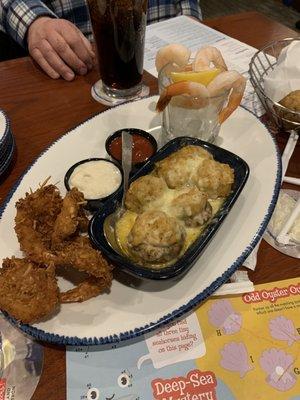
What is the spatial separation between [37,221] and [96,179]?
30 centimetres

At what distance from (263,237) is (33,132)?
117 cm

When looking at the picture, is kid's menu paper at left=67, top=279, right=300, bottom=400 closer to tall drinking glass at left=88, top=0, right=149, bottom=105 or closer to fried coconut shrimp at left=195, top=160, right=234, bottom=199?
fried coconut shrimp at left=195, top=160, right=234, bottom=199

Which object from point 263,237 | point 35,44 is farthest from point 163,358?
point 35,44

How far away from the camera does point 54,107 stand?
204 centimetres

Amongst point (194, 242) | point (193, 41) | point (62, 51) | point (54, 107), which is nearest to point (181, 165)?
point (194, 242)

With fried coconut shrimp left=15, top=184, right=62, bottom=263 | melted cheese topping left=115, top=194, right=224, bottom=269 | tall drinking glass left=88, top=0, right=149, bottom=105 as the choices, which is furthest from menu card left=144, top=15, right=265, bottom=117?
fried coconut shrimp left=15, top=184, right=62, bottom=263

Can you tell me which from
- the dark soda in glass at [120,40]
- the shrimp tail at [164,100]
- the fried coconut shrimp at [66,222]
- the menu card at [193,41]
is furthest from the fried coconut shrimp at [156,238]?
the menu card at [193,41]

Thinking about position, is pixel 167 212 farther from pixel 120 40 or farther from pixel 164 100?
pixel 120 40

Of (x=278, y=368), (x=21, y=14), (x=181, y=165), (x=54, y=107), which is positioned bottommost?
(x=278, y=368)

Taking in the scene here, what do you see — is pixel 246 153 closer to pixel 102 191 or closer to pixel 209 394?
pixel 102 191

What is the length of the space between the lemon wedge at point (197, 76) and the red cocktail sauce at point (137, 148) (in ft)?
0.93

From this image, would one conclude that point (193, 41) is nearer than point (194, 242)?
No

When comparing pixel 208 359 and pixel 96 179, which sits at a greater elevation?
pixel 96 179

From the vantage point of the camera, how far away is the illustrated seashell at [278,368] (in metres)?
1.08
